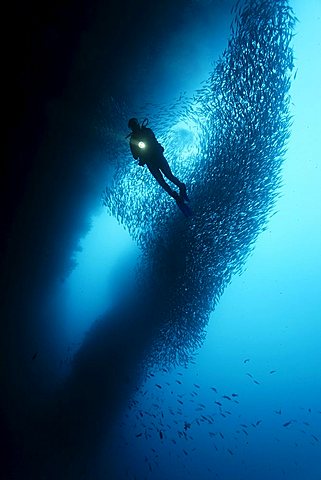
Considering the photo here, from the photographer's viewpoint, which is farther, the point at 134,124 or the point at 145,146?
the point at 145,146

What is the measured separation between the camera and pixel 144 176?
10.2 meters

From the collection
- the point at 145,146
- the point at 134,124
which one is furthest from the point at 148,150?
the point at 134,124

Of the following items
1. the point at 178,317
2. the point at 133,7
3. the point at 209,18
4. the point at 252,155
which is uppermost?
the point at 133,7

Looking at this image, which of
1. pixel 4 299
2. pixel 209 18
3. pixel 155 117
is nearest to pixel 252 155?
pixel 155 117

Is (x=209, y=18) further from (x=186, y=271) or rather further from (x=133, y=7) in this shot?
(x=186, y=271)

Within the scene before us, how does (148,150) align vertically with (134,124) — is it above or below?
below

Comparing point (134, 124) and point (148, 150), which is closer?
point (134, 124)

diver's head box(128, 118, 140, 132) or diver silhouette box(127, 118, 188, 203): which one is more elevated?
diver's head box(128, 118, 140, 132)

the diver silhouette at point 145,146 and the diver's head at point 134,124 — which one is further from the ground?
the diver's head at point 134,124

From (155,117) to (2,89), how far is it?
12.8 feet

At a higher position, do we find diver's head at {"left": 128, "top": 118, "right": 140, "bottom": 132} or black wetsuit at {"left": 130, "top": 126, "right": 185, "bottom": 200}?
diver's head at {"left": 128, "top": 118, "right": 140, "bottom": 132}

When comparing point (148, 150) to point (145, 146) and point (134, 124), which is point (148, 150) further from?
point (134, 124)

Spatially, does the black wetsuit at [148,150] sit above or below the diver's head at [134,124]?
below

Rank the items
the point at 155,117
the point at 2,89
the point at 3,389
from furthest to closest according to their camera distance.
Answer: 1. the point at 3,389
2. the point at 155,117
3. the point at 2,89
